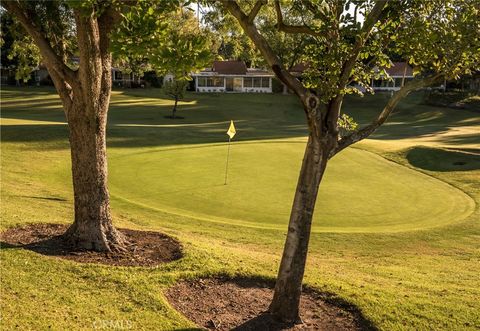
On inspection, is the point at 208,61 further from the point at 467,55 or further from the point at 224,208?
the point at 224,208

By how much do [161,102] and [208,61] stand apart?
51.6 m

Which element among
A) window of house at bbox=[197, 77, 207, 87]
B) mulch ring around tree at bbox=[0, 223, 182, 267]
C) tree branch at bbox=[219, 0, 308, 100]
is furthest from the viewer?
window of house at bbox=[197, 77, 207, 87]

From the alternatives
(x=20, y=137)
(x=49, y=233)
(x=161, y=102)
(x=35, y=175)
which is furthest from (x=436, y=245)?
(x=161, y=102)

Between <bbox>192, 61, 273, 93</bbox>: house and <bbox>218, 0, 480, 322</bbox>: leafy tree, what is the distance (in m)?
65.3

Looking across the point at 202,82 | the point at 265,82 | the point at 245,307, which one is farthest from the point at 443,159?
the point at 202,82

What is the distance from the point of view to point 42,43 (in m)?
8.05

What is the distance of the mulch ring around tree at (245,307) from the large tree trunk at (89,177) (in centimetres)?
192

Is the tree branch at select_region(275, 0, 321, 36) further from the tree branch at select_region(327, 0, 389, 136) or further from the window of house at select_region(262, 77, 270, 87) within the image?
the window of house at select_region(262, 77, 270, 87)

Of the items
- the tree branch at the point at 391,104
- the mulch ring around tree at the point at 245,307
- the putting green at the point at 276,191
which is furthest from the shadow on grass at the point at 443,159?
the tree branch at the point at 391,104

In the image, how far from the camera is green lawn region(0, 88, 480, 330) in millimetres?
6711

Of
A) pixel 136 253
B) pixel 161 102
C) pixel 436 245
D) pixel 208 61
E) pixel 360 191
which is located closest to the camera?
pixel 208 61

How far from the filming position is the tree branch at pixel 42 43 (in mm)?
7834

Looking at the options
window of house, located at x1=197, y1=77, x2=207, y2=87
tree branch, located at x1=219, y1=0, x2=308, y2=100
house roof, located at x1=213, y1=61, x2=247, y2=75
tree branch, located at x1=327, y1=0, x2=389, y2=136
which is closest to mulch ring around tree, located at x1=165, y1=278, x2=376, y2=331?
tree branch, located at x1=327, y1=0, x2=389, y2=136

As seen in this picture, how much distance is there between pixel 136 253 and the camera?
28.4ft
